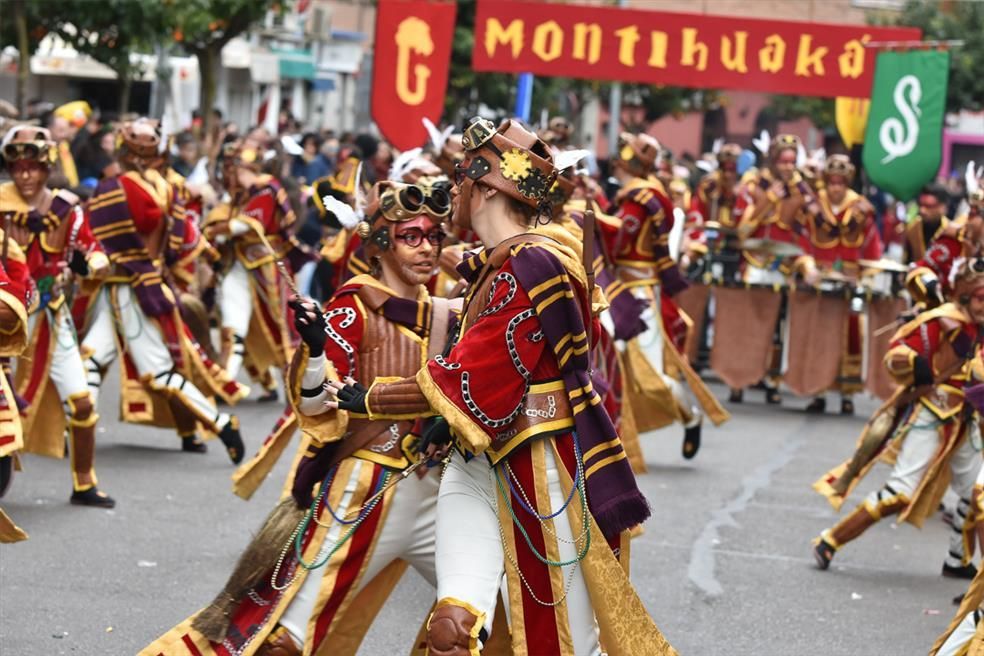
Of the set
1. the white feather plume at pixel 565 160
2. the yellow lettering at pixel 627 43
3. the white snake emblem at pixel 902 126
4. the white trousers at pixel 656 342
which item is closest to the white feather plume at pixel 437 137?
the white trousers at pixel 656 342

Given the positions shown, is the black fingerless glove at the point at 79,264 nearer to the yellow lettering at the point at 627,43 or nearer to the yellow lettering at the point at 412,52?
the yellow lettering at the point at 412,52

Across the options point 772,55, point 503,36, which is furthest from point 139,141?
point 772,55

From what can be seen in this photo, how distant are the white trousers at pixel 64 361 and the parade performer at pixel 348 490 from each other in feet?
12.0

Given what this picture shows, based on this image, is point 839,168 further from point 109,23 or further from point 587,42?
point 109,23

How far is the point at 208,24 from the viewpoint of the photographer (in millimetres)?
20125

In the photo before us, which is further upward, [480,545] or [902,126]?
[902,126]

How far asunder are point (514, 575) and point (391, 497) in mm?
632

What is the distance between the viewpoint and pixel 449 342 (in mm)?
5715

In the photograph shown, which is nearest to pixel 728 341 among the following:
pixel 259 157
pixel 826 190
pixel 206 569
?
pixel 826 190

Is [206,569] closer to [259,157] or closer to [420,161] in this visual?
[420,161]

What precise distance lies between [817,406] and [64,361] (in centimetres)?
815

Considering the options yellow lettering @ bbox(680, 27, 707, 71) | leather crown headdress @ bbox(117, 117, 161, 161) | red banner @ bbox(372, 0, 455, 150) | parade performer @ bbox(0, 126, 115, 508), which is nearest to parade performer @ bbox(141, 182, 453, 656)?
parade performer @ bbox(0, 126, 115, 508)

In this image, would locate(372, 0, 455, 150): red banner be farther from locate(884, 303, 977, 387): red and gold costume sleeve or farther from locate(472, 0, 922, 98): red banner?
locate(884, 303, 977, 387): red and gold costume sleeve

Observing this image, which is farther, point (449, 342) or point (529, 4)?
point (529, 4)
